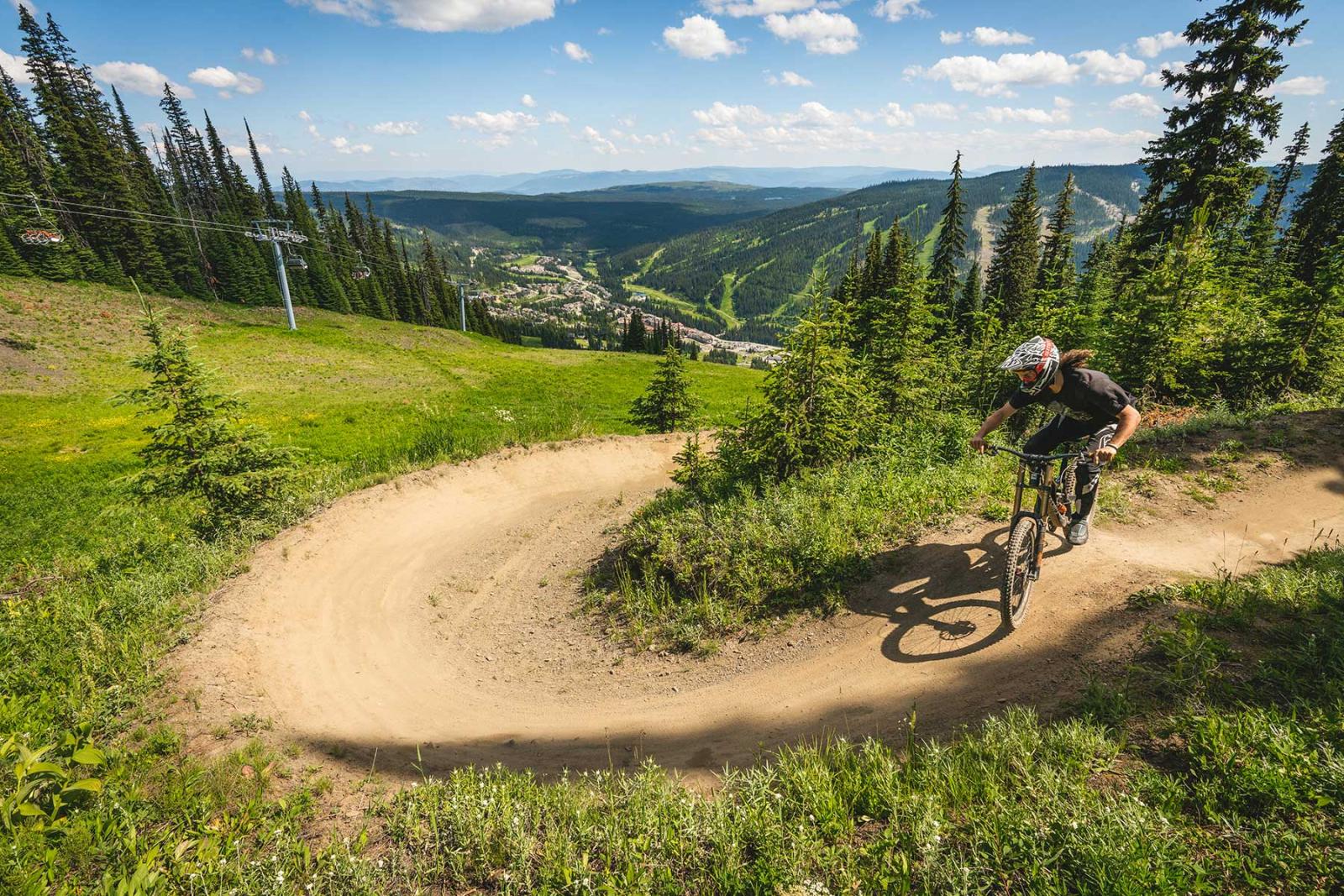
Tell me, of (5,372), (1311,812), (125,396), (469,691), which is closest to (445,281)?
(5,372)

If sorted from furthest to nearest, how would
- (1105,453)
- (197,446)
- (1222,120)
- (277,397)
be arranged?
1. (277,397)
2. (1222,120)
3. (197,446)
4. (1105,453)

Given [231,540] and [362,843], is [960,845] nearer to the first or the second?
[362,843]

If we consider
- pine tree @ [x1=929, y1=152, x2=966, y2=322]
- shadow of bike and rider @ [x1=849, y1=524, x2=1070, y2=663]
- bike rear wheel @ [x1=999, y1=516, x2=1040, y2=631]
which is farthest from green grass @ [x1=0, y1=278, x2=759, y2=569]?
pine tree @ [x1=929, y1=152, x2=966, y2=322]

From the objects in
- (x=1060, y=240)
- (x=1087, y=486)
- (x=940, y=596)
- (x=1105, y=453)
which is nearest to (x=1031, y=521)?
(x=1105, y=453)

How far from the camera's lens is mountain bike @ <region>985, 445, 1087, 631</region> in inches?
249

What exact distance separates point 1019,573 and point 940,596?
1.28 meters

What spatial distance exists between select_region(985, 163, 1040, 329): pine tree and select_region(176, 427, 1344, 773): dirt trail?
1899 inches

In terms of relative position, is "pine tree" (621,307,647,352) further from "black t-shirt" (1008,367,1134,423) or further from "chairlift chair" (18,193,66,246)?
"black t-shirt" (1008,367,1134,423)

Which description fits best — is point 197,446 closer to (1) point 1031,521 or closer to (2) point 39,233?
(1) point 1031,521

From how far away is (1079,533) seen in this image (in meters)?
7.13

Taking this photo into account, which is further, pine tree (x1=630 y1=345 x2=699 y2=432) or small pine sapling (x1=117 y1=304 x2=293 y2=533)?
pine tree (x1=630 y1=345 x2=699 y2=432)

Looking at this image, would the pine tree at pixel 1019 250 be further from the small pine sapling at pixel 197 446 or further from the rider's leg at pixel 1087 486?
the small pine sapling at pixel 197 446

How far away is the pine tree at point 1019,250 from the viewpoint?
161ft

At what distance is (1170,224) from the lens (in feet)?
82.8
